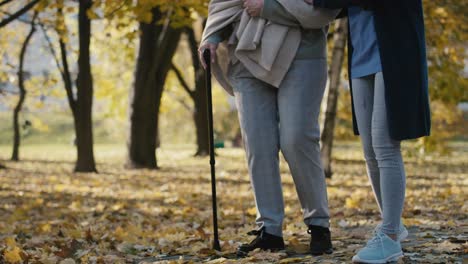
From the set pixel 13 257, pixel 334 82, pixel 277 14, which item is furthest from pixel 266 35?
pixel 334 82

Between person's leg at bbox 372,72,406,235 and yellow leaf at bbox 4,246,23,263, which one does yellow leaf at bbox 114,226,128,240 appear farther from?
person's leg at bbox 372,72,406,235

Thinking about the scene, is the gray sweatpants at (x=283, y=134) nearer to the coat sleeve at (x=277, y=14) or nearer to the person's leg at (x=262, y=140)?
the person's leg at (x=262, y=140)

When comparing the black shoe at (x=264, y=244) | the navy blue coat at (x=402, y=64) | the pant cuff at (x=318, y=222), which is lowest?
the black shoe at (x=264, y=244)

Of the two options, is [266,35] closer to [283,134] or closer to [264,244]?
[283,134]

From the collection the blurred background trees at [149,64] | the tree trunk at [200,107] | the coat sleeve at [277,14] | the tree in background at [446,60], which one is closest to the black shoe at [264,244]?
the coat sleeve at [277,14]

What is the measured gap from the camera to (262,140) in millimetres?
4094

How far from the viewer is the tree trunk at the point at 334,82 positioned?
36.9 ft

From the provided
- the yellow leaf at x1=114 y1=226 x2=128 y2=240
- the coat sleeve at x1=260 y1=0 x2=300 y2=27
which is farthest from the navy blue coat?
the yellow leaf at x1=114 y1=226 x2=128 y2=240

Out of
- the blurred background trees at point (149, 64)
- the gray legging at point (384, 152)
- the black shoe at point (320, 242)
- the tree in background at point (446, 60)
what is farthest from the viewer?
the tree in background at point (446, 60)

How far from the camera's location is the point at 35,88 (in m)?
25.7

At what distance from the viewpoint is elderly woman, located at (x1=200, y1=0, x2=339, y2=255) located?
395 centimetres

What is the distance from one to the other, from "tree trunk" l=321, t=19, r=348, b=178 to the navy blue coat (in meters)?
7.76

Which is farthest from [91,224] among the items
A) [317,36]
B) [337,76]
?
[337,76]

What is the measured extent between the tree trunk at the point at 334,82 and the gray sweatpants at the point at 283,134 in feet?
23.9
